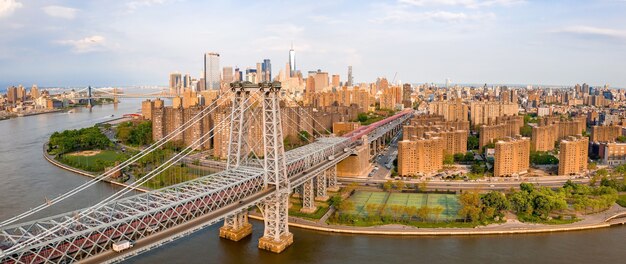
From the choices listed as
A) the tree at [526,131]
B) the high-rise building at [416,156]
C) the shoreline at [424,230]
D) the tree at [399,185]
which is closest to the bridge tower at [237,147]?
the shoreline at [424,230]

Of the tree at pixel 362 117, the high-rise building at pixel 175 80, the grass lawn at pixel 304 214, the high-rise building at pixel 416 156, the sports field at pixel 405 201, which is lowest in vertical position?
the grass lawn at pixel 304 214

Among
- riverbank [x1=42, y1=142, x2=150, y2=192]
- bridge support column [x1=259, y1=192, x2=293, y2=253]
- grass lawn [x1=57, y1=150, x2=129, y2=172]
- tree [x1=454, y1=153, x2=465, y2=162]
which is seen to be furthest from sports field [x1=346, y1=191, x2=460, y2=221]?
grass lawn [x1=57, y1=150, x2=129, y2=172]

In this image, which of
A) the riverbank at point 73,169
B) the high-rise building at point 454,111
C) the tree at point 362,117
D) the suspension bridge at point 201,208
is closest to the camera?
the suspension bridge at point 201,208

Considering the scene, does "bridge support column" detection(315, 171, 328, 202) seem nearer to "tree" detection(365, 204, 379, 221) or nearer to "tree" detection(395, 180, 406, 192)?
"tree" detection(365, 204, 379, 221)

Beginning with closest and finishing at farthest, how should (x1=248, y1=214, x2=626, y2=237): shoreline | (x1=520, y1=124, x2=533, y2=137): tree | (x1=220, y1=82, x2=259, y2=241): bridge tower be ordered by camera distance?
(x1=220, y1=82, x2=259, y2=241): bridge tower → (x1=248, y1=214, x2=626, y2=237): shoreline → (x1=520, y1=124, x2=533, y2=137): tree

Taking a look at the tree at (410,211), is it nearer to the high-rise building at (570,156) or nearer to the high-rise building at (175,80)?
the high-rise building at (570,156)

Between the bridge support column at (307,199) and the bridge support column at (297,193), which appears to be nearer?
the bridge support column at (307,199)

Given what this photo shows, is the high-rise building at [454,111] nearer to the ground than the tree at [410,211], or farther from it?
farther from it
